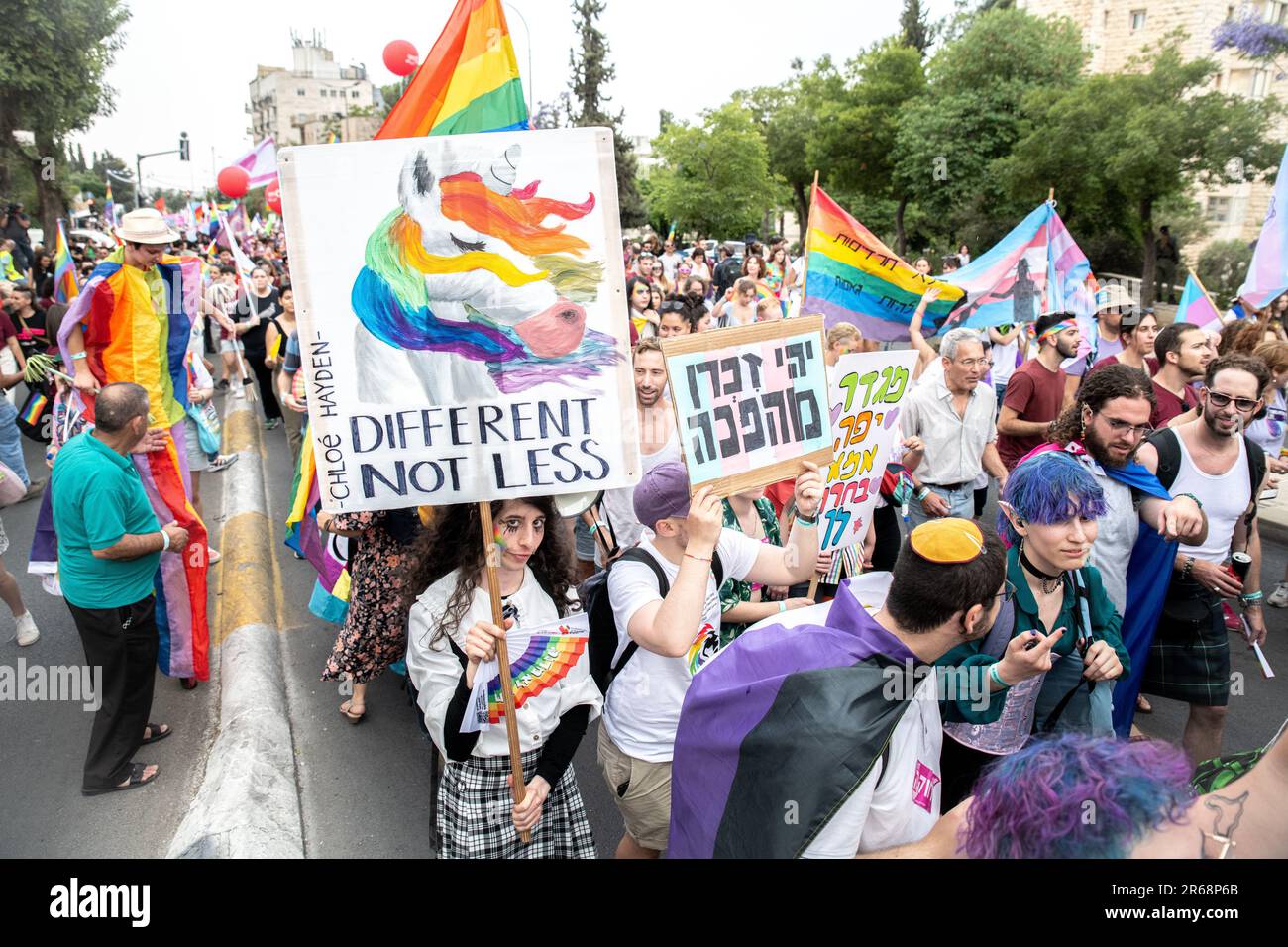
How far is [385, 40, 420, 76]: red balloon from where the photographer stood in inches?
213

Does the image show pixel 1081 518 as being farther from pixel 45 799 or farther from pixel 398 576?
pixel 45 799

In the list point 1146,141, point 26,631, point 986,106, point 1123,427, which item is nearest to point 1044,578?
point 1123,427

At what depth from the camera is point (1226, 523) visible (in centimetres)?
400

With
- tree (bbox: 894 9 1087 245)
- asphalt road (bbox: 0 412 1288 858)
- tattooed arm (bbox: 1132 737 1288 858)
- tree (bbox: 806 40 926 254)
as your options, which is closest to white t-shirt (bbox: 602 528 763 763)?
asphalt road (bbox: 0 412 1288 858)

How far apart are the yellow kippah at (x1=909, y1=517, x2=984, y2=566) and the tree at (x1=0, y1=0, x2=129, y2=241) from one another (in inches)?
997

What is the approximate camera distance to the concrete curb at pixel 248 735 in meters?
3.55

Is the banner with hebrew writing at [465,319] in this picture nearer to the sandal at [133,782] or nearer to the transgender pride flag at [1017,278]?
the sandal at [133,782]

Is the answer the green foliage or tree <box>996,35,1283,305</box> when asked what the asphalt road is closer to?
tree <box>996,35,1283,305</box>

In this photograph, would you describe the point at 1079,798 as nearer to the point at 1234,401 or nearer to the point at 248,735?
the point at 1234,401

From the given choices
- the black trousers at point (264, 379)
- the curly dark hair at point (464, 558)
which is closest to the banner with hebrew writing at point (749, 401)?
the curly dark hair at point (464, 558)

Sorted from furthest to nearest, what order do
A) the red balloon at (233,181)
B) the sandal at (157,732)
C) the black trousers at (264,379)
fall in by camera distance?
the red balloon at (233,181) → the black trousers at (264,379) → the sandal at (157,732)

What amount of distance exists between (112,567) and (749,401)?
2.99 m

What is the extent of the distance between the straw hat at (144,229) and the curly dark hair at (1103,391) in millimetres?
→ 5389
